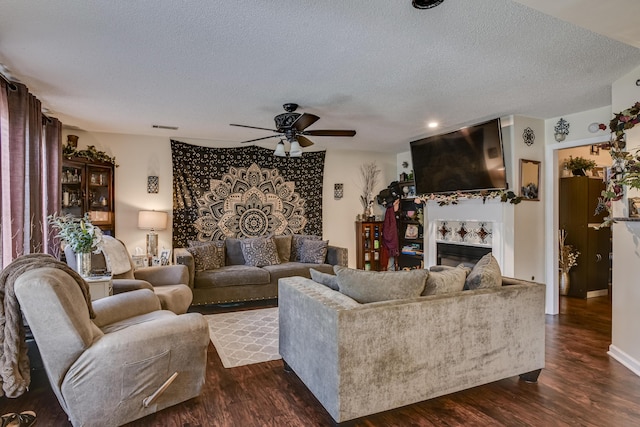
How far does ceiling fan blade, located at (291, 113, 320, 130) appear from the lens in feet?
11.5

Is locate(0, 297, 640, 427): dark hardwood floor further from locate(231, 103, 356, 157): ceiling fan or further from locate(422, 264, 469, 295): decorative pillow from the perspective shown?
locate(231, 103, 356, 157): ceiling fan

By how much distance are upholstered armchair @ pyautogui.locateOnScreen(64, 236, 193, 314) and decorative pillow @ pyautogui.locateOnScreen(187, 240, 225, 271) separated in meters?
0.56

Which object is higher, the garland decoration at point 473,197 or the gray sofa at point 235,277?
the garland decoration at point 473,197

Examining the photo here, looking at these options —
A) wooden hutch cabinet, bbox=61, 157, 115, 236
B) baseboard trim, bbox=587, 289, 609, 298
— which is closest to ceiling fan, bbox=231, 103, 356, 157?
wooden hutch cabinet, bbox=61, 157, 115, 236

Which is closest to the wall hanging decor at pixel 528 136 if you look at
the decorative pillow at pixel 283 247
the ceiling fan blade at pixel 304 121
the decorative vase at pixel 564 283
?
the decorative vase at pixel 564 283

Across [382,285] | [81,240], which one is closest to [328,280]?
[382,285]

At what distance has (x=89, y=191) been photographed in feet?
15.9

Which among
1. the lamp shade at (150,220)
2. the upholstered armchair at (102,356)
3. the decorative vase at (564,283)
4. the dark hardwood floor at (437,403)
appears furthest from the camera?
the decorative vase at (564,283)

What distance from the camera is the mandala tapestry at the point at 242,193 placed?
5539 millimetres

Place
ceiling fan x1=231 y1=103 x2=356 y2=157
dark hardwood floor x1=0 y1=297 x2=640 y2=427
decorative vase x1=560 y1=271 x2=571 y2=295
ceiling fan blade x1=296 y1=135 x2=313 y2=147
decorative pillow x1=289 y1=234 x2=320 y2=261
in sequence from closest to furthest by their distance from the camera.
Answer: dark hardwood floor x1=0 y1=297 x2=640 y2=427 → ceiling fan x1=231 y1=103 x2=356 y2=157 → ceiling fan blade x1=296 y1=135 x2=313 y2=147 → decorative vase x1=560 y1=271 x2=571 y2=295 → decorative pillow x1=289 y1=234 x2=320 y2=261

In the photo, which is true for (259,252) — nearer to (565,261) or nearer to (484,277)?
(484,277)

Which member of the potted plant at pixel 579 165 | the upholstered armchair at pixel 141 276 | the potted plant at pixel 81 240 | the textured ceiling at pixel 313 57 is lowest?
the upholstered armchair at pixel 141 276

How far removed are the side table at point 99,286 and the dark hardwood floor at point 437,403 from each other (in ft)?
2.05

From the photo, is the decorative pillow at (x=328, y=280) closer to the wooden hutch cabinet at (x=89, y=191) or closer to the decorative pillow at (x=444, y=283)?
the decorative pillow at (x=444, y=283)
